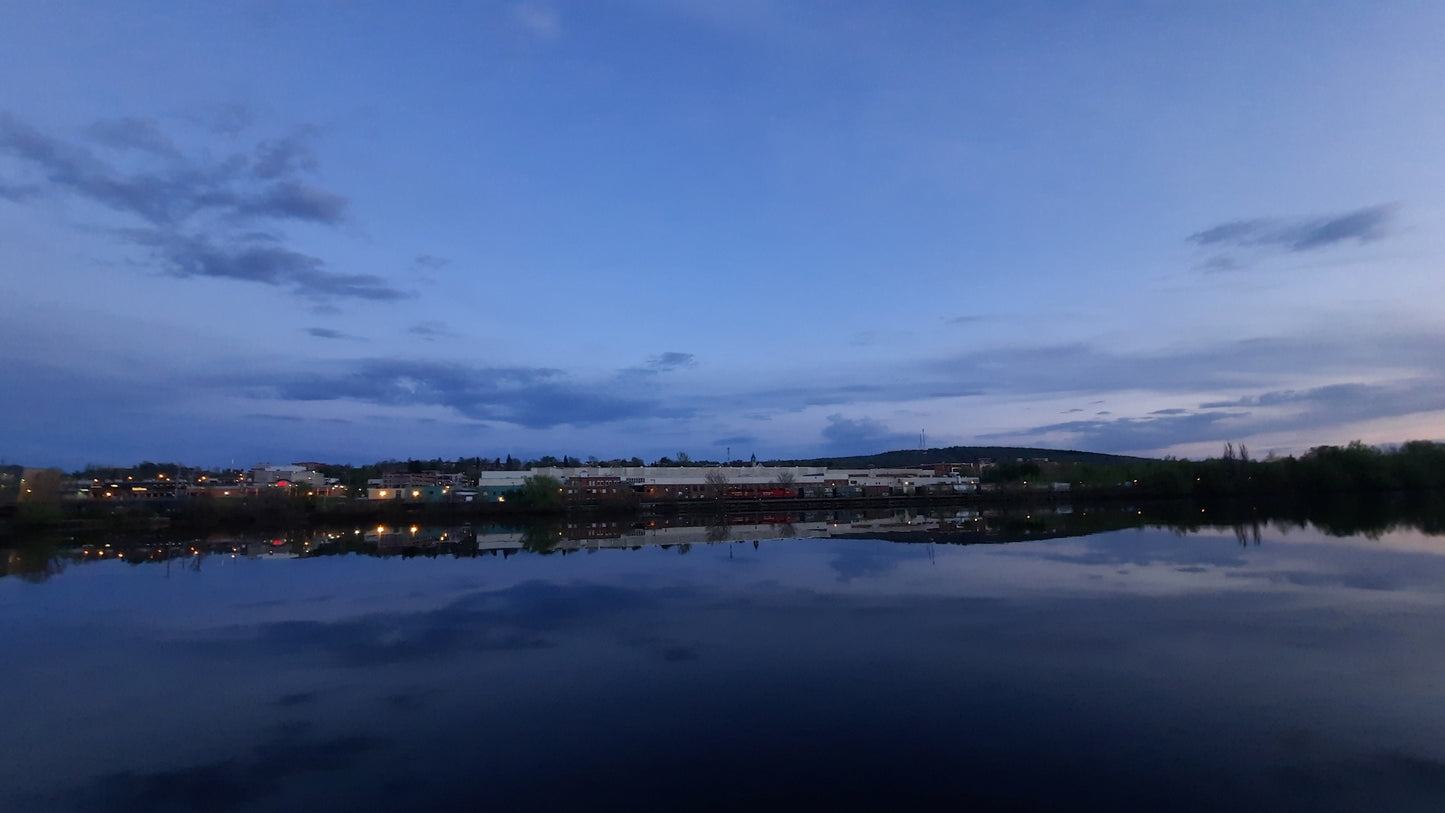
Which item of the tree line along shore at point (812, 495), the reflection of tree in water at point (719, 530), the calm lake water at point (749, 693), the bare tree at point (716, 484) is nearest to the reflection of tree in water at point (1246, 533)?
the calm lake water at point (749, 693)

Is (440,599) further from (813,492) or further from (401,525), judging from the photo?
(813,492)

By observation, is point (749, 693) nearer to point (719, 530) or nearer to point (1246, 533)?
point (1246, 533)

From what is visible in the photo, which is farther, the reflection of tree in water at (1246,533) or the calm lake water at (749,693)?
the reflection of tree in water at (1246,533)

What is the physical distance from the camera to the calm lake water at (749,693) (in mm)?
7188

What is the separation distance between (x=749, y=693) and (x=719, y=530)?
34.7 metres

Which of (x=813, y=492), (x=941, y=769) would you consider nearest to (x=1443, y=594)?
(x=941, y=769)

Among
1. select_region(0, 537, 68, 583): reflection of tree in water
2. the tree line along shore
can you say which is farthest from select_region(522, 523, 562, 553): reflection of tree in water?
select_region(0, 537, 68, 583): reflection of tree in water

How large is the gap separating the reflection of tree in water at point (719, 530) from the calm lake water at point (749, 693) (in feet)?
56.2

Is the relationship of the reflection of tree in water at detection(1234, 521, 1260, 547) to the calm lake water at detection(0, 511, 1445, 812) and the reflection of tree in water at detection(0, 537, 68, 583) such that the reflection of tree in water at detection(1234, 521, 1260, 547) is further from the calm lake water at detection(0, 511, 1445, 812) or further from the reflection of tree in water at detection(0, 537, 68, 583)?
the reflection of tree in water at detection(0, 537, 68, 583)

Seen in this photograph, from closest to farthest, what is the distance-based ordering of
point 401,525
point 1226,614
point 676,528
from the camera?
point 1226,614, point 676,528, point 401,525

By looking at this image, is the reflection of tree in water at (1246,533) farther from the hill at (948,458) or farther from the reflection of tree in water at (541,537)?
the hill at (948,458)

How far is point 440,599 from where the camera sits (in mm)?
18797

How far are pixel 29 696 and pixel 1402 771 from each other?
17.1 m

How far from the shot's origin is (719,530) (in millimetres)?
44438
